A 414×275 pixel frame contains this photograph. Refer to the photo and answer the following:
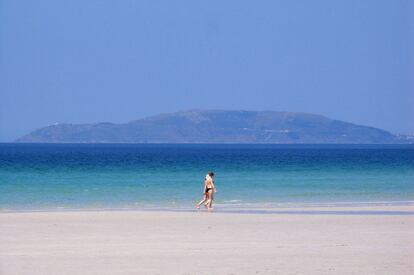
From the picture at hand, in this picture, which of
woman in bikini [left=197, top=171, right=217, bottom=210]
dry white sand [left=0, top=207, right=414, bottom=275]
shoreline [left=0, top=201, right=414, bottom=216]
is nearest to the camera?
dry white sand [left=0, top=207, right=414, bottom=275]

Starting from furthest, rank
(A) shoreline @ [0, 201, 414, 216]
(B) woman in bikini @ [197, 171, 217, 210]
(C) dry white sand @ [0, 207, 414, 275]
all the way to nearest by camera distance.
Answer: (B) woman in bikini @ [197, 171, 217, 210]
(A) shoreline @ [0, 201, 414, 216]
(C) dry white sand @ [0, 207, 414, 275]

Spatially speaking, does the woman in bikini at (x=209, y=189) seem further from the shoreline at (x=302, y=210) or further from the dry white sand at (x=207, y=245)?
the dry white sand at (x=207, y=245)

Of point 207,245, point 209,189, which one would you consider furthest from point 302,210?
point 207,245

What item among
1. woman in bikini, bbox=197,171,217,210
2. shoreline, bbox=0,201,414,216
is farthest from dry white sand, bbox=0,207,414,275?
woman in bikini, bbox=197,171,217,210

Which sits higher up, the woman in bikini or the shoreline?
the woman in bikini

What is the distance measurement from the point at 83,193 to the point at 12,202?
642 cm

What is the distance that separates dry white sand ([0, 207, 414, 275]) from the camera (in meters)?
14.0

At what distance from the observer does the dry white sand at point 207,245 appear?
14047 mm

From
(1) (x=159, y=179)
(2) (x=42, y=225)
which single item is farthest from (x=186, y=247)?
(1) (x=159, y=179)

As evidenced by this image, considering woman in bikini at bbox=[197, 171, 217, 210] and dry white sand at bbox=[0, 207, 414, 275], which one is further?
woman in bikini at bbox=[197, 171, 217, 210]

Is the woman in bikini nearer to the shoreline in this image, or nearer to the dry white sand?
the shoreline

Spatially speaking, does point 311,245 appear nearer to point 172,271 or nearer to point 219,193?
point 172,271

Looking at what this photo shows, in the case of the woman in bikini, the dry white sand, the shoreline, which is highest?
the woman in bikini

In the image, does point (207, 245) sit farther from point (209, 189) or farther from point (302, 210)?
point (302, 210)
